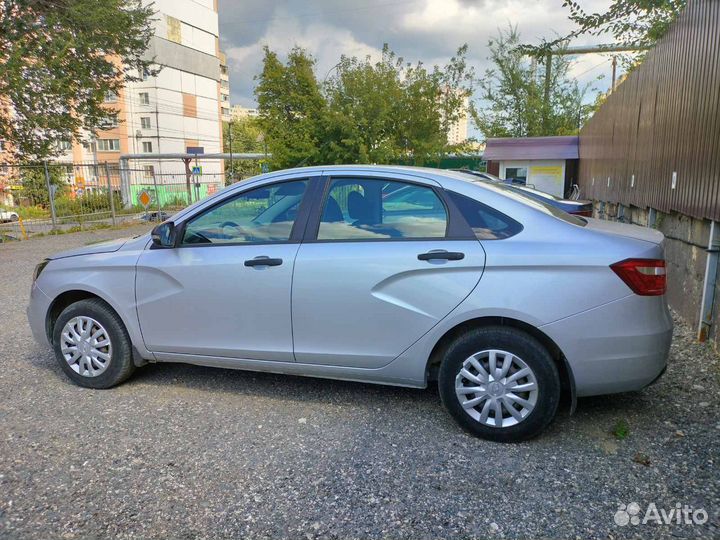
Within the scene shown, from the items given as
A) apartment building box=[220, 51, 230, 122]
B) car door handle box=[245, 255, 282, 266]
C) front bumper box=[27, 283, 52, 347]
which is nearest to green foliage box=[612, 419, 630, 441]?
car door handle box=[245, 255, 282, 266]

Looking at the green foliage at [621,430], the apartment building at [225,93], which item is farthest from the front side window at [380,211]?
the apartment building at [225,93]

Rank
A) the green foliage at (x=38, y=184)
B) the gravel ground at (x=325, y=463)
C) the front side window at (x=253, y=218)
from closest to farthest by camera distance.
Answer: the gravel ground at (x=325, y=463) < the front side window at (x=253, y=218) < the green foliage at (x=38, y=184)

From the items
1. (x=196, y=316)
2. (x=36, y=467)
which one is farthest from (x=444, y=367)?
(x=36, y=467)

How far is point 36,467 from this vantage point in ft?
10.5

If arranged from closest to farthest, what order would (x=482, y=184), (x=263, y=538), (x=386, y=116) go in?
(x=263, y=538)
(x=482, y=184)
(x=386, y=116)

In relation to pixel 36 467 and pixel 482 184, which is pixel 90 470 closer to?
pixel 36 467

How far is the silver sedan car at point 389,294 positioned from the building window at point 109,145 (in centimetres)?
5599

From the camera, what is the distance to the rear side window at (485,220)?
11.2 ft

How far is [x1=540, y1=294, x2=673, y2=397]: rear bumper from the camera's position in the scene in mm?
3158

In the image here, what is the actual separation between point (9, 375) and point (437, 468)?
3.86m

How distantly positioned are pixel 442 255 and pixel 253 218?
1445 mm

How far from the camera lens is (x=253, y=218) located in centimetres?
397

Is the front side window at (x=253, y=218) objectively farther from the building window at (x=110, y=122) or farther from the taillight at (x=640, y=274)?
the building window at (x=110, y=122)

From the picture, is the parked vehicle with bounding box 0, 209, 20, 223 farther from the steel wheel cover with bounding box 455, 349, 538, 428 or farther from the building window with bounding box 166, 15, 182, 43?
the building window with bounding box 166, 15, 182, 43
